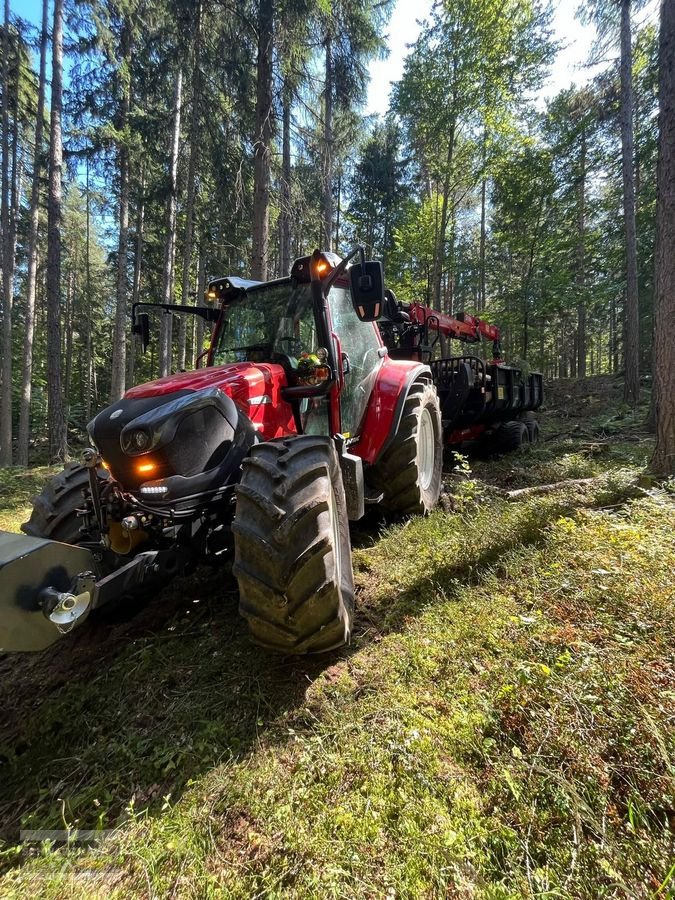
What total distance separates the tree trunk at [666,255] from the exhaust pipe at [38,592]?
4626 mm

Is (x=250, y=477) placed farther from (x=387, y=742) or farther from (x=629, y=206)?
(x=629, y=206)

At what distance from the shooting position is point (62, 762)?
1.91 meters

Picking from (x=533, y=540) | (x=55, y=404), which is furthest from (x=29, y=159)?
(x=533, y=540)

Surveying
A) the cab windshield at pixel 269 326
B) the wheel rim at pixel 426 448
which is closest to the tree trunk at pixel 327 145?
the wheel rim at pixel 426 448

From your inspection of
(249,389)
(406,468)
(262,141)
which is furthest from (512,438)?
(262,141)

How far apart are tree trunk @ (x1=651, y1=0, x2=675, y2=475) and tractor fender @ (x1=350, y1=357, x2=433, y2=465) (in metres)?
2.42

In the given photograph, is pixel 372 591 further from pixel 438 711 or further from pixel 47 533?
pixel 47 533

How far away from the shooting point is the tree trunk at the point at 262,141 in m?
7.87

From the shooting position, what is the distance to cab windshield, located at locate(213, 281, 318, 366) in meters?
3.26

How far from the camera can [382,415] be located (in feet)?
12.8

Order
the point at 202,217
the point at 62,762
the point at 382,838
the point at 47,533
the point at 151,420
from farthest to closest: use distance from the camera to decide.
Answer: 1. the point at 202,217
2. the point at 47,533
3. the point at 151,420
4. the point at 62,762
5. the point at 382,838

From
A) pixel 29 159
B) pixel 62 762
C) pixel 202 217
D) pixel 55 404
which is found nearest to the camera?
pixel 62 762

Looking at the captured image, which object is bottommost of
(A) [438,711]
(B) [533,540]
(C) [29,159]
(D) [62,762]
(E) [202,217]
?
(D) [62,762]

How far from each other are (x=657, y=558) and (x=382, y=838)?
2.05 meters
